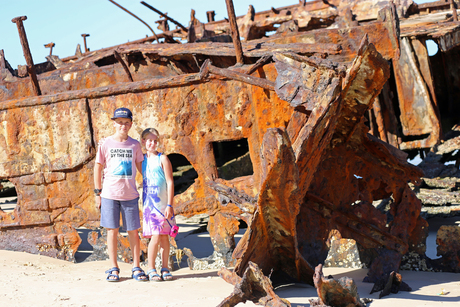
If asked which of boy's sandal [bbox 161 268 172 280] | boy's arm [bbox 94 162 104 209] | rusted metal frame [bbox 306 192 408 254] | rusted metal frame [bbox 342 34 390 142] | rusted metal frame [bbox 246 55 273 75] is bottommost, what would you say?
boy's sandal [bbox 161 268 172 280]

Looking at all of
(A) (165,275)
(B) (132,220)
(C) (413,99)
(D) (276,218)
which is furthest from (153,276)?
(C) (413,99)

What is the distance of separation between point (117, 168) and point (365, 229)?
2.19 m

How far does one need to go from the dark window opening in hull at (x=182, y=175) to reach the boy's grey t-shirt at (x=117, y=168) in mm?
3974

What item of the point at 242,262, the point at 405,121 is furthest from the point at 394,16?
the point at 405,121

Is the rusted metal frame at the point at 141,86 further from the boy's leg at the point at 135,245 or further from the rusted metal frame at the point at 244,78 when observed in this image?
the boy's leg at the point at 135,245

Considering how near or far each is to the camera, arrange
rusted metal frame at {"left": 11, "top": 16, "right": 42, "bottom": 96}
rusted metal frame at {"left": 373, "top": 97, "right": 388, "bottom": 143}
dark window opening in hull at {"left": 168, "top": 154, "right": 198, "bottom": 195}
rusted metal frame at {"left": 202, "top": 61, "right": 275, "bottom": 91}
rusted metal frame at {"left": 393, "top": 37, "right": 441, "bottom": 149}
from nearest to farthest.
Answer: rusted metal frame at {"left": 202, "top": 61, "right": 275, "bottom": 91}
rusted metal frame at {"left": 11, "top": 16, "right": 42, "bottom": 96}
dark window opening in hull at {"left": 168, "top": 154, "right": 198, "bottom": 195}
rusted metal frame at {"left": 393, "top": 37, "right": 441, "bottom": 149}
rusted metal frame at {"left": 373, "top": 97, "right": 388, "bottom": 143}

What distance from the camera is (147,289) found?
341 centimetres

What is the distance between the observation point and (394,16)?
14.0ft

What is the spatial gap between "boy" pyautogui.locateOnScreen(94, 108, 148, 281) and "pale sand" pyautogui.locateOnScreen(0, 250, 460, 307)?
0.35 meters

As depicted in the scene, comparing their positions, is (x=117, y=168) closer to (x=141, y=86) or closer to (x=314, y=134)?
(x=141, y=86)

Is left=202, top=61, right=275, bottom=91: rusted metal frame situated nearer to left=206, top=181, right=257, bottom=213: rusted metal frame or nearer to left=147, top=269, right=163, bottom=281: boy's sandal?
→ left=206, top=181, right=257, bottom=213: rusted metal frame

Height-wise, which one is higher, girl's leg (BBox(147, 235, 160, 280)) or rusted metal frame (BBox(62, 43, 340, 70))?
rusted metal frame (BBox(62, 43, 340, 70))

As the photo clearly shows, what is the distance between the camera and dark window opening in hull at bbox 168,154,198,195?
8.05m

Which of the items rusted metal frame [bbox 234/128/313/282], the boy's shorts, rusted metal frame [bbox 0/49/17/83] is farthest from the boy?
rusted metal frame [bbox 0/49/17/83]
